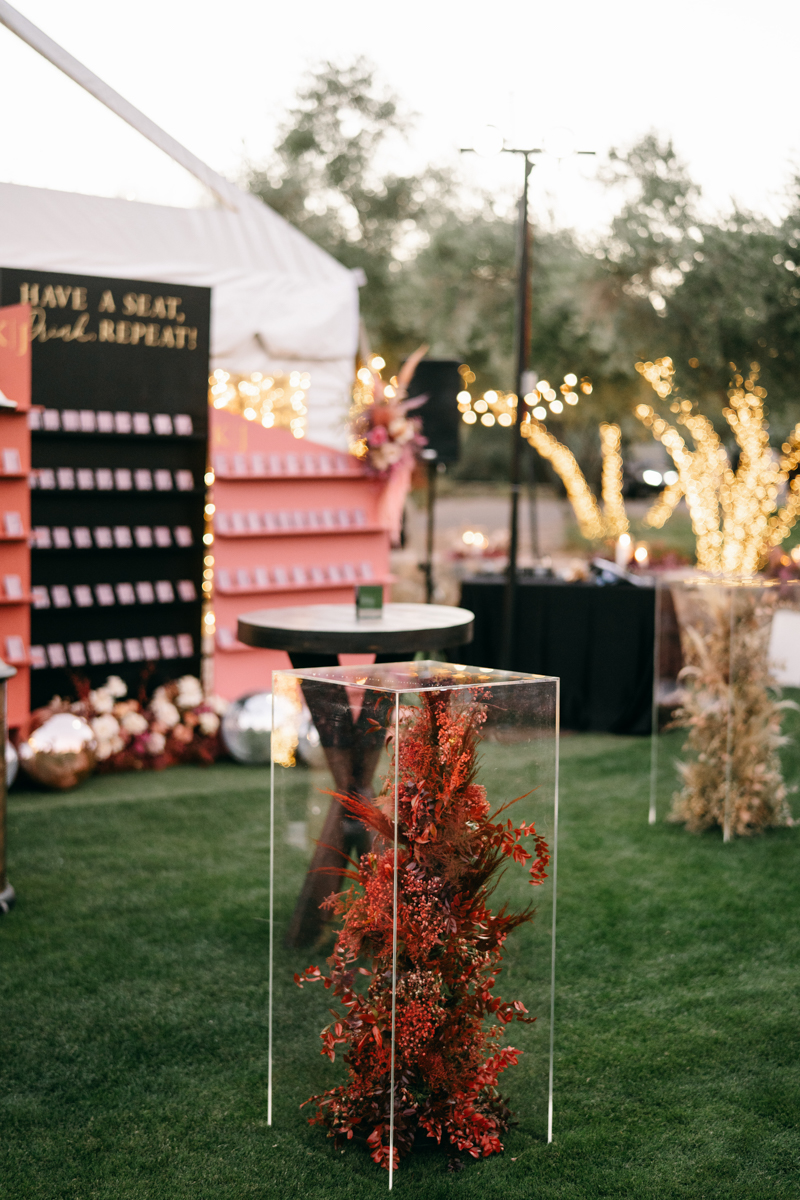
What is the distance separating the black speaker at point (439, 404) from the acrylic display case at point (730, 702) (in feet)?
11.0

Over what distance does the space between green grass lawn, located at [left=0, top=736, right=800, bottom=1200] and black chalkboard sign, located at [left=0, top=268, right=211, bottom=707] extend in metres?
1.30

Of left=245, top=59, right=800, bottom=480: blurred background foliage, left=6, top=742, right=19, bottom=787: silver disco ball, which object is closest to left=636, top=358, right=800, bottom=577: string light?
left=245, top=59, right=800, bottom=480: blurred background foliage

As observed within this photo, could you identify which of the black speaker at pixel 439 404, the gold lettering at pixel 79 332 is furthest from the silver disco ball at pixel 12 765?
the black speaker at pixel 439 404

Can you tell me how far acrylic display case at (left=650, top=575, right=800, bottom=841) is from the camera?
4.27m

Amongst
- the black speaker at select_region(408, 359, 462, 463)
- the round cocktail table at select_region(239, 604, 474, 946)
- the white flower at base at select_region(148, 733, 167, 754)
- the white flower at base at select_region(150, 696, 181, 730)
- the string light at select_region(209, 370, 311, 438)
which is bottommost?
the white flower at base at select_region(148, 733, 167, 754)

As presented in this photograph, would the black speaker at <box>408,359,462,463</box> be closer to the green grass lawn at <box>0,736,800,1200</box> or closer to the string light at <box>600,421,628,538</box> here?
the green grass lawn at <box>0,736,800,1200</box>

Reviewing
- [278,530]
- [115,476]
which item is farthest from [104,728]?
[278,530]

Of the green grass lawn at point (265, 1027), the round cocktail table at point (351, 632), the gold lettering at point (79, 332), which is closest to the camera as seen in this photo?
the green grass lawn at point (265, 1027)

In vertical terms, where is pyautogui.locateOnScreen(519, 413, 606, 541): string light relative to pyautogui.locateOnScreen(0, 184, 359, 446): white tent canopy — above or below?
below

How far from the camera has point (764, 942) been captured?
3.29 meters

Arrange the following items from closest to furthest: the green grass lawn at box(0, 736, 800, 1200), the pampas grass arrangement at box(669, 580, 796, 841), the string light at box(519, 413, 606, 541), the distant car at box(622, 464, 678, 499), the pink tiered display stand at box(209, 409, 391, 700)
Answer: the green grass lawn at box(0, 736, 800, 1200), the pampas grass arrangement at box(669, 580, 796, 841), the pink tiered display stand at box(209, 409, 391, 700), the distant car at box(622, 464, 678, 499), the string light at box(519, 413, 606, 541)

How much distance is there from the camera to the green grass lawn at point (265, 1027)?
2080 mm

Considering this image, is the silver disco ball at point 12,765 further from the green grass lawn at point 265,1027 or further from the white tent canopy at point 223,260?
the white tent canopy at point 223,260

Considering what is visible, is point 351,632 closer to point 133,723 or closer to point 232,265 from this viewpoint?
point 133,723
